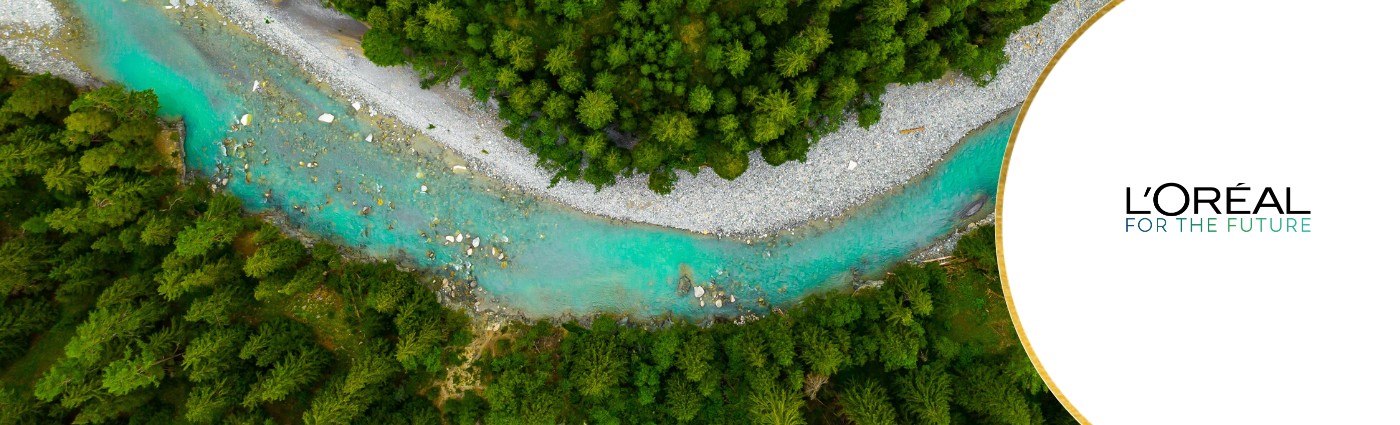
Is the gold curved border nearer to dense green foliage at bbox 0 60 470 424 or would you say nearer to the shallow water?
the shallow water

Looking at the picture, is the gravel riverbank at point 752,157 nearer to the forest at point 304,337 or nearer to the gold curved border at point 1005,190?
the forest at point 304,337

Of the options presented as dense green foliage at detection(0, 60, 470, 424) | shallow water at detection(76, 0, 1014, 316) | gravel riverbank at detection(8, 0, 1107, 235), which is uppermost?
gravel riverbank at detection(8, 0, 1107, 235)

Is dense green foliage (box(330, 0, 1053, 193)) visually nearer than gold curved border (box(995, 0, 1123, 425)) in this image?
No

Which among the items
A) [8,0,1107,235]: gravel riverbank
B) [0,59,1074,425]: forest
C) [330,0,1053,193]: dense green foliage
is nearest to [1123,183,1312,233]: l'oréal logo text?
[330,0,1053,193]: dense green foliage

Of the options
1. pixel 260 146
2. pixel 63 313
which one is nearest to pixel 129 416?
pixel 63 313

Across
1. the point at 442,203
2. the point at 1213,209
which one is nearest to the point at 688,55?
the point at 442,203

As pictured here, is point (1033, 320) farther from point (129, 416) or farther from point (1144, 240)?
point (129, 416)
